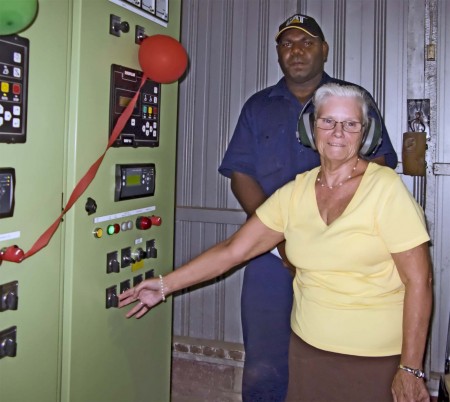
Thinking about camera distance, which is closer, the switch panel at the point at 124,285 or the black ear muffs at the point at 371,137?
the black ear muffs at the point at 371,137

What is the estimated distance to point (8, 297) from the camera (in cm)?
143

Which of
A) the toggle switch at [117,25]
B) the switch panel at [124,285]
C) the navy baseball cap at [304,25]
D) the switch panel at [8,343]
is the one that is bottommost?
the switch panel at [8,343]

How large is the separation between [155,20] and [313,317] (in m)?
1.24

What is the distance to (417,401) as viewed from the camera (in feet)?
4.98

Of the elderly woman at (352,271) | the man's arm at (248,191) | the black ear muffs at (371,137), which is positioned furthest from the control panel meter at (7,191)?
the man's arm at (248,191)

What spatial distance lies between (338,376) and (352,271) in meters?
0.32

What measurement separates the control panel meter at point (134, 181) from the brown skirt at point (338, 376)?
76 centimetres

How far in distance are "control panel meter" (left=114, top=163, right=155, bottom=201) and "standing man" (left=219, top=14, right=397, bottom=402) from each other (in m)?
0.63

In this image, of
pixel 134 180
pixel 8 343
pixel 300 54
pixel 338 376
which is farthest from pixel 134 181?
pixel 300 54

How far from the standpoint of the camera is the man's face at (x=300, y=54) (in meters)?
2.50

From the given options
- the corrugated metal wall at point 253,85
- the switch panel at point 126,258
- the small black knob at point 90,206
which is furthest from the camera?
the corrugated metal wall at point 253,85

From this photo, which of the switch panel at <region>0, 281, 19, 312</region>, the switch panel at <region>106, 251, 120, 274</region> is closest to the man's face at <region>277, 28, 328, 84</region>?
the switch panel at <region>106, 251, 120, 274</region>

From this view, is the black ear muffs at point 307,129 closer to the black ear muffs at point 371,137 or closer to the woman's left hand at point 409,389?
the black ear muffs at point 371,137

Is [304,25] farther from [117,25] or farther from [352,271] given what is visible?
[352,271]
